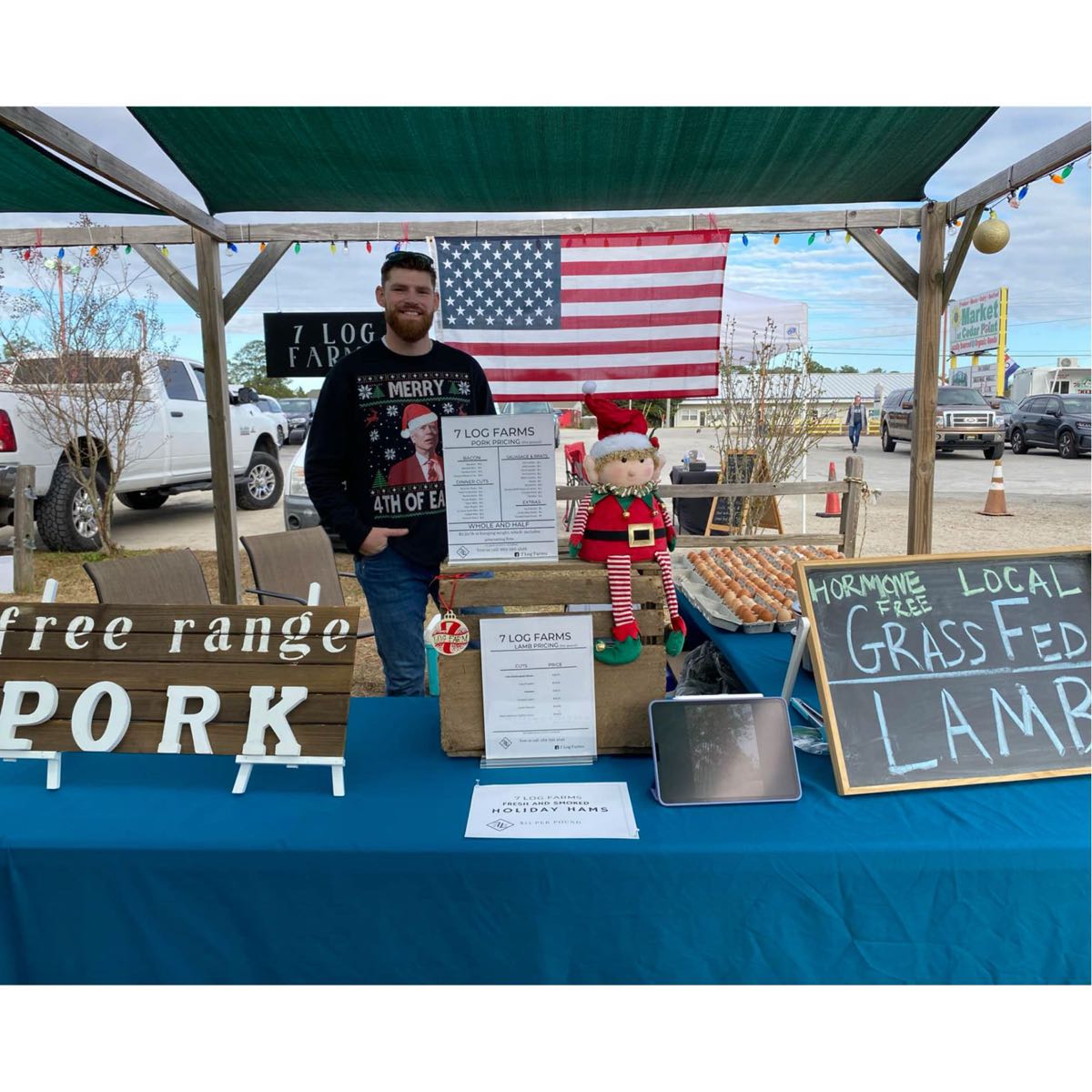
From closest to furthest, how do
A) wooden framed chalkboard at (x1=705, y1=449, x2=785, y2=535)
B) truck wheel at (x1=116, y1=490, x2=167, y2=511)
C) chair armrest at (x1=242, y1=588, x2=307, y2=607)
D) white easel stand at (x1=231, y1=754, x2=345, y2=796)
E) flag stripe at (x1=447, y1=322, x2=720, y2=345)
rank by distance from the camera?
white easel stand at (x1=231, y1=754, x2=345, y2=796) → chair armrest at (x1=242, y1=588, x2=307, y2=607) → flag stripe at (x1=447, y1=322, x2=720, y2=345) → wooden framed chalkboard at (x1=705, y1=449, x2=785, y2=535) → truck wheel at (x1=116, y1=490, x2=167, y2=511)

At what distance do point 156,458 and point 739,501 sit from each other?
6.17 meters

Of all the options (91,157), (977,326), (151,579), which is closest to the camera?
(91,157)

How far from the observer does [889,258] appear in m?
3.96

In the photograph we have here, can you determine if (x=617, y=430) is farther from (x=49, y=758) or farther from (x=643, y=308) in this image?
(x=643, y=308)

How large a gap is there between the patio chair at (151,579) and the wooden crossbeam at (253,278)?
1.45 m

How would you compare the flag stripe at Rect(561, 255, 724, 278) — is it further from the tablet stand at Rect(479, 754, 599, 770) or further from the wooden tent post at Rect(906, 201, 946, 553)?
the tablet stand at Rect(479, 754, 599, 770)

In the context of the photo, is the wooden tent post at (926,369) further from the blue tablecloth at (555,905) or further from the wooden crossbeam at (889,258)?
the blue tablecloth at (555,905)

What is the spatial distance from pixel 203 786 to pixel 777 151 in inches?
114

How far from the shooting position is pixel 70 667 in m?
1.52

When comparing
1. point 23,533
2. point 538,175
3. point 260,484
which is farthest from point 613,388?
point 260,484

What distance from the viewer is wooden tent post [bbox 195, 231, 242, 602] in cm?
395

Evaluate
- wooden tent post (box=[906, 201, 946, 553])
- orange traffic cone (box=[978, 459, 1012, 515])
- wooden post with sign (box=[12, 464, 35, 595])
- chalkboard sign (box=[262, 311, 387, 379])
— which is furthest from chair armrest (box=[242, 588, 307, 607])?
orange traffic cone (box=[978, 459, 1012, 515])

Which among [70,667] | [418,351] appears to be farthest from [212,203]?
[70,667]

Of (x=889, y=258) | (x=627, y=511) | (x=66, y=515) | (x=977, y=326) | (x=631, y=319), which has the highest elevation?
(x=977, y=326)
